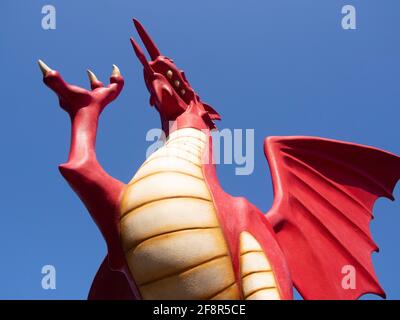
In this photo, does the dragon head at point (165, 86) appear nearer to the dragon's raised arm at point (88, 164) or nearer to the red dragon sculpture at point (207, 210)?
the red dragon sculpture at point (207, 210)

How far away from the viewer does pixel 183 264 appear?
3.47 metres

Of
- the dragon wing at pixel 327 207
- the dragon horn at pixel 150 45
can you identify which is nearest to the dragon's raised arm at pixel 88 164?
the dragon horn at pixel 150 45

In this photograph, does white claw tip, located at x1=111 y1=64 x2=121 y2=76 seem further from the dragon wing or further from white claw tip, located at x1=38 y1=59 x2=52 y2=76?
the dragon wing

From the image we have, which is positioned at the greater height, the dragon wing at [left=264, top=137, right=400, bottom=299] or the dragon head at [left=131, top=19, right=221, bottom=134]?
the dragon head at [left=131, top=19, right=221, bottom=134]

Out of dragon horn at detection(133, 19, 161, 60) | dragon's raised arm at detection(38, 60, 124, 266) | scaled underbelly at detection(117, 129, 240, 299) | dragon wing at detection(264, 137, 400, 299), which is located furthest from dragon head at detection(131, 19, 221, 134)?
scaled underbelly at detection(117, 129, 240, 299)

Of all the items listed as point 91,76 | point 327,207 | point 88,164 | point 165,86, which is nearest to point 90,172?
point 88,164

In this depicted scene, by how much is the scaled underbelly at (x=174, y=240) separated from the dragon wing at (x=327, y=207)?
1.04 m

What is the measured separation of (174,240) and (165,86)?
175cm

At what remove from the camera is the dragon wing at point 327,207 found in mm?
4625

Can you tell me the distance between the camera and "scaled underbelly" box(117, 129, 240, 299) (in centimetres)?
348

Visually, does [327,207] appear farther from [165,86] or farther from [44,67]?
[44,67]

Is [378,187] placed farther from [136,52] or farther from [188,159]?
[136,52]
